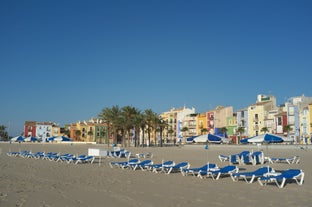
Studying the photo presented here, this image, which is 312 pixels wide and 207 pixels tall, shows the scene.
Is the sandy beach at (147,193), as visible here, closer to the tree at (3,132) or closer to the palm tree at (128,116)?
the palm tree at (128,116)

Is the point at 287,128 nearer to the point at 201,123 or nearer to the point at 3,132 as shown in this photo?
the point at 201,123

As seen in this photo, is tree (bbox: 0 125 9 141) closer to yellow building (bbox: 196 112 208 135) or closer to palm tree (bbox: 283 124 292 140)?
yellow building (bbox: 196 112 208 135)

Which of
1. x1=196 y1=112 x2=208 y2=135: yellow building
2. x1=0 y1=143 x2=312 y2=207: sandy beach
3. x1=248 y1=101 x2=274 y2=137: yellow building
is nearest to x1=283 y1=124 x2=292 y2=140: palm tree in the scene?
x1=248 y1=101 x2=274 y2=137: yellow building

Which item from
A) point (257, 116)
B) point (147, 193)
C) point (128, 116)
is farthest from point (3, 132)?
point (147, 193)

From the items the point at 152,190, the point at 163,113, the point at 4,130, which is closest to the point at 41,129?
the point at 4,130

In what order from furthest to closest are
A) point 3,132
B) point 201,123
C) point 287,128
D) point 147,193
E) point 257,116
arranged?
point 3,132
point 201,123
point 257,116
point 287,128
point 147,193

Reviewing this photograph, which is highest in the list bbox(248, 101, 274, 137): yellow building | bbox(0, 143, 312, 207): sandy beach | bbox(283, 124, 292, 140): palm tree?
bbox(248, 101, 274, 137): yellow building

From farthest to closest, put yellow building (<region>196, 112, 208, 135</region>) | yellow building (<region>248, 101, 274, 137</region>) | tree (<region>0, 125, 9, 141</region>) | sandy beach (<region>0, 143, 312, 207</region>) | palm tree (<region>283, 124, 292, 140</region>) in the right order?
tree (<region>0, 125, 9, 141</region>) < yellow building (<region>196, 112, 208, 135</region>) < yellow building (<region>248, 101, 274, 137</region>) < palm tree (<region>283, 124, 292, 140</region>) < sandy beach (<region>0, 143, 312, 207</region>)

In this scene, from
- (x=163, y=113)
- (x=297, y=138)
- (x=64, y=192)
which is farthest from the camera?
(x=163, y=113)

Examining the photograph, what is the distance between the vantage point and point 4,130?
119m

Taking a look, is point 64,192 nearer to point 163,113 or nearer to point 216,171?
point 216,171

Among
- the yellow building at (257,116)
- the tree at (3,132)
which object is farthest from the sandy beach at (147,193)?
the tree at (3,132)

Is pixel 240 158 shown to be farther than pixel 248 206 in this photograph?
Yes

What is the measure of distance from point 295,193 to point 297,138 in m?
58.5
